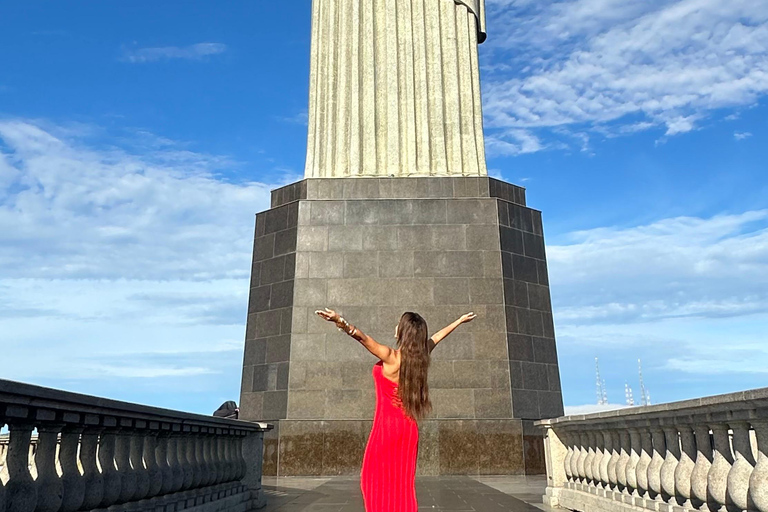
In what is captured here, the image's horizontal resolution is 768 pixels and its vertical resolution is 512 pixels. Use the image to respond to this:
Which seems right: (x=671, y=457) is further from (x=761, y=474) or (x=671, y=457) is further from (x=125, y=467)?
(x=125, y=467)

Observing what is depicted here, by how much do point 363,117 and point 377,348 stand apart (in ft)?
48.7

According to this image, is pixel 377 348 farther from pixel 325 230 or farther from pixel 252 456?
pixel 325 230

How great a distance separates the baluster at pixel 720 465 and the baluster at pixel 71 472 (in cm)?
483

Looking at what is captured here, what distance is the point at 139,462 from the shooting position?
606 centimetres

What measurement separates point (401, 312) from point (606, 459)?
8394 millimetres

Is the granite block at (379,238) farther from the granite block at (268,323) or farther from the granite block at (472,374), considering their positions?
the granite block at (472,374)

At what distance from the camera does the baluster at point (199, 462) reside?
7.66 meters

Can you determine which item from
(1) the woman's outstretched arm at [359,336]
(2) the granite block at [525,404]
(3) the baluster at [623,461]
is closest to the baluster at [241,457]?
(3) the baluster at [623,461]

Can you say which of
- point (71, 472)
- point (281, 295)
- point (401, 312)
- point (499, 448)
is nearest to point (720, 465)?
point (71, 472)

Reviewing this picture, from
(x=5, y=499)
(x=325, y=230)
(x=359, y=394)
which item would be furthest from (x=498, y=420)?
(x=5, y=499)

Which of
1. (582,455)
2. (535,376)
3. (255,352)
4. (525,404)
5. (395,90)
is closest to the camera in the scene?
(582,455)

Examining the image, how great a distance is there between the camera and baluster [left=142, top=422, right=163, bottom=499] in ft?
20.5

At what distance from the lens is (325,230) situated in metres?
17.4

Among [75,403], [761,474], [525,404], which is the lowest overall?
[761,474]
